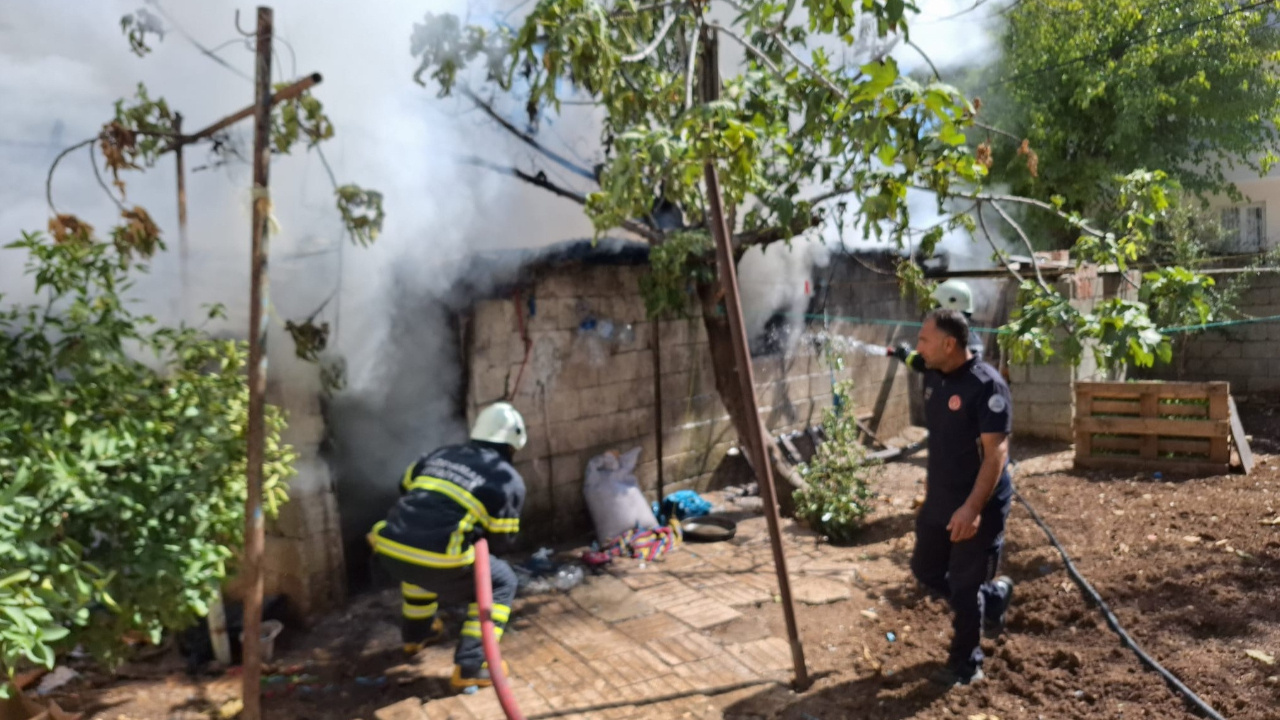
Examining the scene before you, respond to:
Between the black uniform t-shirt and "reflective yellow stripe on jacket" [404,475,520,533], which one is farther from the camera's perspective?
"reflective yellow stripe on jacket" [404,475,520,533]

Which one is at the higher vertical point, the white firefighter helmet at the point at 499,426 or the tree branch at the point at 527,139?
the tree branch at the point at 527,139

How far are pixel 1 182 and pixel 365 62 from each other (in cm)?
246

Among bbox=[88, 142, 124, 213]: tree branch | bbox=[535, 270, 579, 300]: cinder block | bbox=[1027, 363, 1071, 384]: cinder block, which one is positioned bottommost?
bbox=[1027, 363, 1071, 384]: cinder block

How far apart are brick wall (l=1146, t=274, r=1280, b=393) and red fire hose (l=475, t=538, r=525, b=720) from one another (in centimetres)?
1248

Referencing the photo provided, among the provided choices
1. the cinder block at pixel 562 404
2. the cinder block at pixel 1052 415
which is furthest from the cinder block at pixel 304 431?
the cinder block at pixel 1052 415

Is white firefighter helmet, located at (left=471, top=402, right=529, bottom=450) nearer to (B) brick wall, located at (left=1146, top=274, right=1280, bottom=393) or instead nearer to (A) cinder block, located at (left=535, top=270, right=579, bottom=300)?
(A) cinder block, located at (left=535, top=270, right=579, bottom=300)

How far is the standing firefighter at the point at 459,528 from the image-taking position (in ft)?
15.2

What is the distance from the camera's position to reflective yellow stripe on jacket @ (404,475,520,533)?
464 centimetres

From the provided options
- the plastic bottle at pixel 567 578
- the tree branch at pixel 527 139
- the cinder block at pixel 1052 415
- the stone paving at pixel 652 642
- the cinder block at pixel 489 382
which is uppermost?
the tree branch at pixel 527 139

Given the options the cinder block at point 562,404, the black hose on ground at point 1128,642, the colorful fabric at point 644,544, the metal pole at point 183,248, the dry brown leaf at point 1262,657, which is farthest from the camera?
the cinder block at point 562,404

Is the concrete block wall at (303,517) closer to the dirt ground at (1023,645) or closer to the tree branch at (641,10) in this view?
the dirt ground at (1023,645)

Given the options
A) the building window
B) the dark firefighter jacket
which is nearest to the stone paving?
the dark firefighter jacket

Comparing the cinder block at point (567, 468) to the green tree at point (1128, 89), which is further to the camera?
the green tree at point (1128, 89)

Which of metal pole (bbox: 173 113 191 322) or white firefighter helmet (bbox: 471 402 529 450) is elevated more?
metal pole (bbox: 173 113 191 322)
